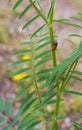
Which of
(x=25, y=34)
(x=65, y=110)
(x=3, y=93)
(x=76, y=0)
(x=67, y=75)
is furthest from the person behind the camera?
(x=76, y=0)

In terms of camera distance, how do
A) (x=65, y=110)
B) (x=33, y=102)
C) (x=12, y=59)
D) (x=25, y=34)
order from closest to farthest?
(x=33, y=102) → (x=65, y=110) → (x=12, y=59) → (x=25, y=34)

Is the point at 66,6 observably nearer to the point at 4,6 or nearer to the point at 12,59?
the point at 4,6

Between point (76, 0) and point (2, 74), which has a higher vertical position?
point (76, 0)

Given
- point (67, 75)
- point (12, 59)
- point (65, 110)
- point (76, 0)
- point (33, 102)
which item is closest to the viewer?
point (67, 75)

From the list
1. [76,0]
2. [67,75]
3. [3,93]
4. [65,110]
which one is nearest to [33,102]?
[67,75]

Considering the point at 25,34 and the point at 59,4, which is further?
the point at 59,4

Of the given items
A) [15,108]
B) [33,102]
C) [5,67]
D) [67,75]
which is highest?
[67,75]

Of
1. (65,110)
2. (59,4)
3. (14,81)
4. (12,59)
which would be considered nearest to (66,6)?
(59,4)

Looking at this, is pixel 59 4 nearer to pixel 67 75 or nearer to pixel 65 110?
pixel 65 110

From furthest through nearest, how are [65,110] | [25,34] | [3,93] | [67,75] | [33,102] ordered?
[25,34] → [3,93] → [65,110] → [33,102] → [67,75]
